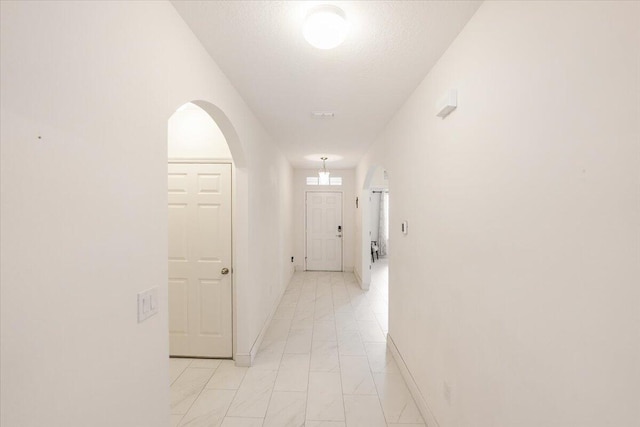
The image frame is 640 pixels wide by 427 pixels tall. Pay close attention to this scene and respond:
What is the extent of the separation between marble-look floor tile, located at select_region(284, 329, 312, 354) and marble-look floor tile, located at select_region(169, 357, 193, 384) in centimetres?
101

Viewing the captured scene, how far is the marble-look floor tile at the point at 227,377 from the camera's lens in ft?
8.09

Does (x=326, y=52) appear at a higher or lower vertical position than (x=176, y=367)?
higher

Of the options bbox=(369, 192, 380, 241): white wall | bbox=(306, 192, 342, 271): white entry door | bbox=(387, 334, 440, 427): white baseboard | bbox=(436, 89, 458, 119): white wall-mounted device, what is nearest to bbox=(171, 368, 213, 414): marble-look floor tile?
bbox=(387, 334, 440, 427): white baseboard

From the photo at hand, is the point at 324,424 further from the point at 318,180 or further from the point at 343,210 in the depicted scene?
the point at 318,180

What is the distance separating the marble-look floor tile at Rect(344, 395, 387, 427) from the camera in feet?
6.67

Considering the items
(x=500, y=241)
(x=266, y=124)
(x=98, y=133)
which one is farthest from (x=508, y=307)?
(x=266, y=124)

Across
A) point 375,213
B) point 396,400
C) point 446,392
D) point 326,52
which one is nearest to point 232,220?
point 326,52

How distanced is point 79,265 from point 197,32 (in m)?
1.40

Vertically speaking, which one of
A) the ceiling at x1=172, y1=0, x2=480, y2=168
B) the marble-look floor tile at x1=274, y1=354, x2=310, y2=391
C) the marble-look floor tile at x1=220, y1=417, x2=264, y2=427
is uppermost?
the ceiling at x1=172, y1=0, x2=480, y2=168

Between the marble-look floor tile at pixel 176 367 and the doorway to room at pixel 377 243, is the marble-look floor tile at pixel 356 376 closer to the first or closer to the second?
the doorway to room at pixel 377 243

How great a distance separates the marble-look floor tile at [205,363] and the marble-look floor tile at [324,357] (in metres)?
0.95

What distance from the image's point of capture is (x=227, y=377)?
2.60m

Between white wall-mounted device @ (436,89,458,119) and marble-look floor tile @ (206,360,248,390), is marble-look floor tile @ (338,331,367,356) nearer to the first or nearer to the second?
marble-look floor tile @ (206,360,248,390)

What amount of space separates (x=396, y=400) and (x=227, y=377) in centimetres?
150
